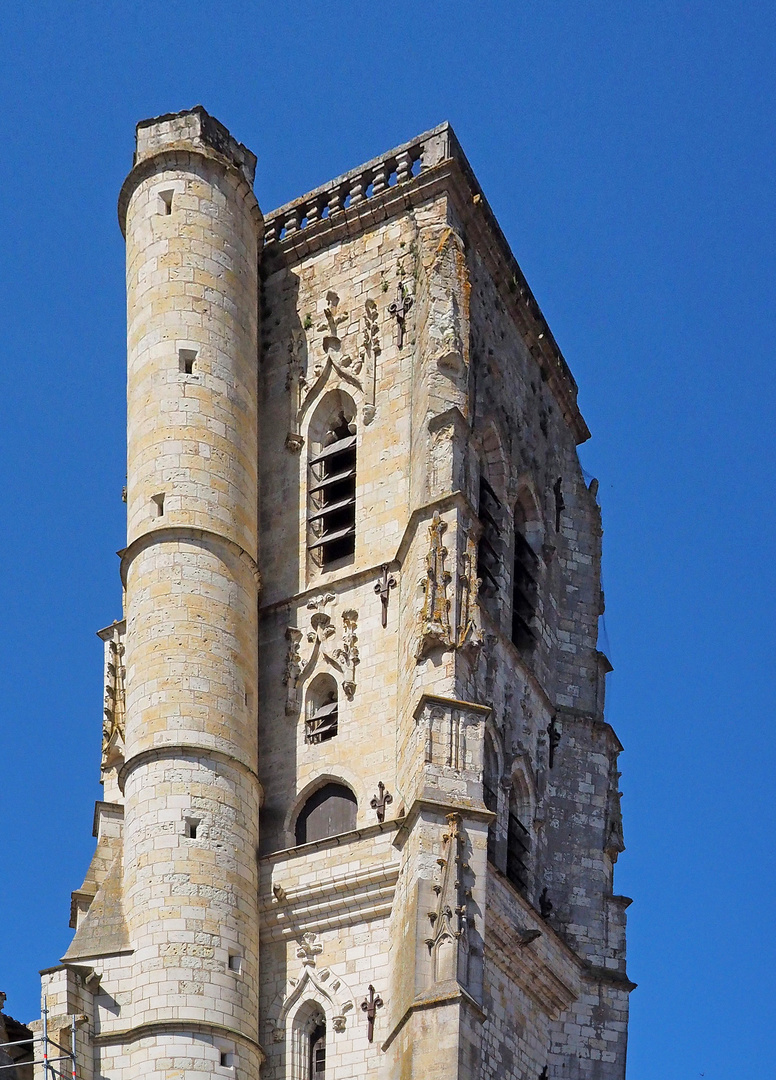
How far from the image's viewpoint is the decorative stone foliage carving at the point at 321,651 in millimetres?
35500

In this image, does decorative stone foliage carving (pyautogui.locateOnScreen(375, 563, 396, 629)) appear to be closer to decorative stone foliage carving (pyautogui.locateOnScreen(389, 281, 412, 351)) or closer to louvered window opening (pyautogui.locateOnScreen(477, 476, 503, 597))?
louvered window opening (pyautogui.locateOnScreen(477, 476, 503, 597))

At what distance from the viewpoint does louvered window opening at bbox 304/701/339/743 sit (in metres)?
35.5

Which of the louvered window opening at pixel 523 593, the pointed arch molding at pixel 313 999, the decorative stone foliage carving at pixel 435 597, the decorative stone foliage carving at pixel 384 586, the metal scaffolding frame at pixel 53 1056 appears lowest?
the metal scaffolding frame at pixel 53 1056

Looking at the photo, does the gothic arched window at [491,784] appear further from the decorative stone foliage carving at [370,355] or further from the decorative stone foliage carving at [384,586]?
the decorative stone foliage carving at [370,355]

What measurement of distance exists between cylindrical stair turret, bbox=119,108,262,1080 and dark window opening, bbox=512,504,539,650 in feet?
14.2

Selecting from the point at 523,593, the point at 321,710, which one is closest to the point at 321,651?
the point at 321,710

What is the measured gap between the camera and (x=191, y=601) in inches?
1364

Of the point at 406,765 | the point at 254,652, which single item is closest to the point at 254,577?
the point at 254,652

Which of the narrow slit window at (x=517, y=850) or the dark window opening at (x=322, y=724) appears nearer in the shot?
the dark window opening at (x=322, y=724)

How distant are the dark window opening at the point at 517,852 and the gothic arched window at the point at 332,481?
14.1 feet

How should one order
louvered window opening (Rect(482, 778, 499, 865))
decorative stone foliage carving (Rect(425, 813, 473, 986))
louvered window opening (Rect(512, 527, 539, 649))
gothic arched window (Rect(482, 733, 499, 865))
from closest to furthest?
1. decorative stone foliage carving (Rect(425, 813, 473, 986))
2. louvered window opening (Rect(482, 778, 499, 865))
3. gothic arched window (Rect(482, 733, 499, 865))
4. louvered window opening (Rect(512, 527, 539, 649))

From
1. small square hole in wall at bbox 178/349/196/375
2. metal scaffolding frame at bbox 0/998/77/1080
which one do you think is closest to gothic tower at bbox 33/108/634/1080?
small square hole in wall at bbox 178/349/196/375

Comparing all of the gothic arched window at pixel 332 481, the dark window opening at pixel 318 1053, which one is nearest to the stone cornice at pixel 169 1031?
the dark window opening at pixel 318 1053

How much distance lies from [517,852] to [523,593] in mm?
4413
